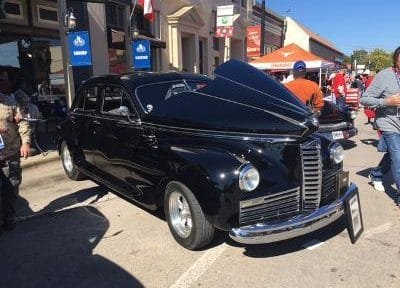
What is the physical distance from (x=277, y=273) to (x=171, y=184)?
1.29 meters

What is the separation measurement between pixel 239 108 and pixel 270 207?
1.06 metres

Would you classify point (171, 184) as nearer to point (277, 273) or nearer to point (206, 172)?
point (206, 172)

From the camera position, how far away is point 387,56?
114875 mm

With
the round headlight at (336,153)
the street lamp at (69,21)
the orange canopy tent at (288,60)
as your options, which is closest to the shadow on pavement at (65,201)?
the round headlight at (336,153)

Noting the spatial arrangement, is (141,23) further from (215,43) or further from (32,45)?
(215,43)

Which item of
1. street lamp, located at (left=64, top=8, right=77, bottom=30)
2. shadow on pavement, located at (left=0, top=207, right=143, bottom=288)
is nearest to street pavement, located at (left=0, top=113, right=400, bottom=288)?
shadow on pavement, located at (left=0, top=207, right=143, bottom=288)

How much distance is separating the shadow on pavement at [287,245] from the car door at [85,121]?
103 inches

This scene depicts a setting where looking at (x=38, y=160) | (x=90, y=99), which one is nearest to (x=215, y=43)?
(x=38, y=160)

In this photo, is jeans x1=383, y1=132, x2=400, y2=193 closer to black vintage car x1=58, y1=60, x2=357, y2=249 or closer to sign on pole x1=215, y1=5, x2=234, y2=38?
black vintage car x1=58, y1=60, x2=357, y2=249

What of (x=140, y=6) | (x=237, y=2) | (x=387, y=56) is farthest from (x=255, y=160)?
(x=387, y=56)

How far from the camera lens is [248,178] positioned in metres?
3.96

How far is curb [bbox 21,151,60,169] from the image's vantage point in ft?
29.3

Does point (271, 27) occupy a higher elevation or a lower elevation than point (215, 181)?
higher

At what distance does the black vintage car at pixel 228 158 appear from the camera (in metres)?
4.00
